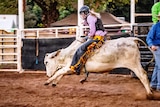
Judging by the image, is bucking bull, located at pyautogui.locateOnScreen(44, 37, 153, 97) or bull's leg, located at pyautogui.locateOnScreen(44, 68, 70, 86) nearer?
bucking bull, located at pyautogui.locateOnScreen(44, 37, 153, 97)

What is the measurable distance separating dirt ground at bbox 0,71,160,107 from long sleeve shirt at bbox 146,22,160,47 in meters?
1.01

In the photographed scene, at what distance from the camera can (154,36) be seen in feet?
30.8

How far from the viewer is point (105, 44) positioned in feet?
32.2

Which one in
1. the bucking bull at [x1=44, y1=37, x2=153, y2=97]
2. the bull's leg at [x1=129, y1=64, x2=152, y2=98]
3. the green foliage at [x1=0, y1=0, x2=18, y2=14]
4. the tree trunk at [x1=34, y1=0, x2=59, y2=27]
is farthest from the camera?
the green foliage at [x1=0, y1=0, x2=18, y2=14]

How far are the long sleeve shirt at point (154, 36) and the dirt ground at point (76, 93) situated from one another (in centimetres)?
101

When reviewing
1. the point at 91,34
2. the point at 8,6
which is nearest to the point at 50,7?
Answer: the point at 8,6

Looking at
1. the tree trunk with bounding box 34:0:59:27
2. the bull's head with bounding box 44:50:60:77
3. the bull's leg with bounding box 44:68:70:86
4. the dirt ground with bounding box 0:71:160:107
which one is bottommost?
the dirt ground with bounding box 0:71:160:107

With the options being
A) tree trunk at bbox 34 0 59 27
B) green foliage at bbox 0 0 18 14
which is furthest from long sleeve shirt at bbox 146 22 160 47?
green foliage at bbox 0 0 18 14

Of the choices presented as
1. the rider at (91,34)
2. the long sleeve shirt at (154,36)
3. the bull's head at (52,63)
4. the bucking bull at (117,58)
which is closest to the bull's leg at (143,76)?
the bucking bull at (117,58)

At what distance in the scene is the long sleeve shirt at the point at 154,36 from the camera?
932 centimetres

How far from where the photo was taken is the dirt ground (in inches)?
336

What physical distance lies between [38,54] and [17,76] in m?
1.28

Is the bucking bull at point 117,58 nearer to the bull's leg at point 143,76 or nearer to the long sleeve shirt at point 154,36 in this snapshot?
the bull's leg at point 143,76

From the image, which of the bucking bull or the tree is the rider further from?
the tree
